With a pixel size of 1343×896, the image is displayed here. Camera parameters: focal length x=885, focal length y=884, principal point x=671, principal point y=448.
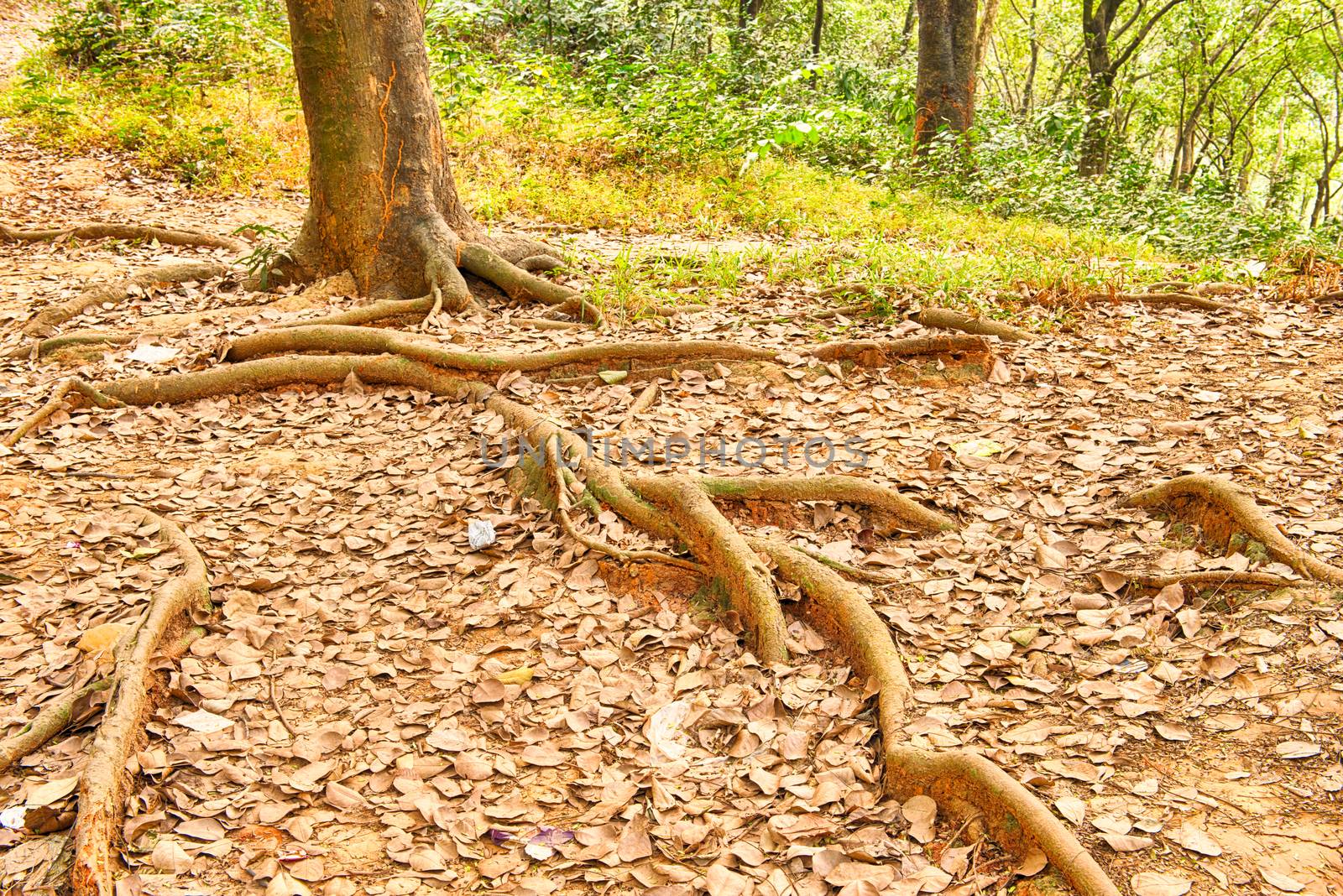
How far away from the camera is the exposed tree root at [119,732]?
2590mm

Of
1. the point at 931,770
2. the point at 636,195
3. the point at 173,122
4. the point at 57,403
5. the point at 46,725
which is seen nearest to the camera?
the point at 931,770

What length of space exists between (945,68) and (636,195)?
505 cm

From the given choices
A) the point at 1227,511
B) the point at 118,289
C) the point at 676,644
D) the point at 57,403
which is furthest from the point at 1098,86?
the point at 57,403

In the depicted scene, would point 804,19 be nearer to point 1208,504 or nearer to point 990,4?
point 990,4

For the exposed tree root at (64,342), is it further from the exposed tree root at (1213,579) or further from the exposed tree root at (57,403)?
the exposed tree root at (1213,579)

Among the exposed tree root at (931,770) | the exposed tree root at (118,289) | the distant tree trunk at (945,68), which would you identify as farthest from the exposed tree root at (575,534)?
the distant tree trunk at (945,68)

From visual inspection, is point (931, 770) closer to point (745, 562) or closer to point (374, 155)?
point (745, 562)

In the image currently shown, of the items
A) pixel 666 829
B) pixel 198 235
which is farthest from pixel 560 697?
pixel 198 235

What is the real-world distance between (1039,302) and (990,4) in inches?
494

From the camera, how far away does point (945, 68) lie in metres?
12.1

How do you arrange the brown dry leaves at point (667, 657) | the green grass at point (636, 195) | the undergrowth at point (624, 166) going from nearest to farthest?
the brown dry leaves at point (667, 657) → the green grass at point (636, 195) → the undergrowth at point (624, 166)

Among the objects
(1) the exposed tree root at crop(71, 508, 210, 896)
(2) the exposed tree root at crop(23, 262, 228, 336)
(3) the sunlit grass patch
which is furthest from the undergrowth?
(1) the exposed tree root at crop(71, 508, 210, 896)

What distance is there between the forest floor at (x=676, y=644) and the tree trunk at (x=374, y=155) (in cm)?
121

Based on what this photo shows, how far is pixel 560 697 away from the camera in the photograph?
3.47 m
